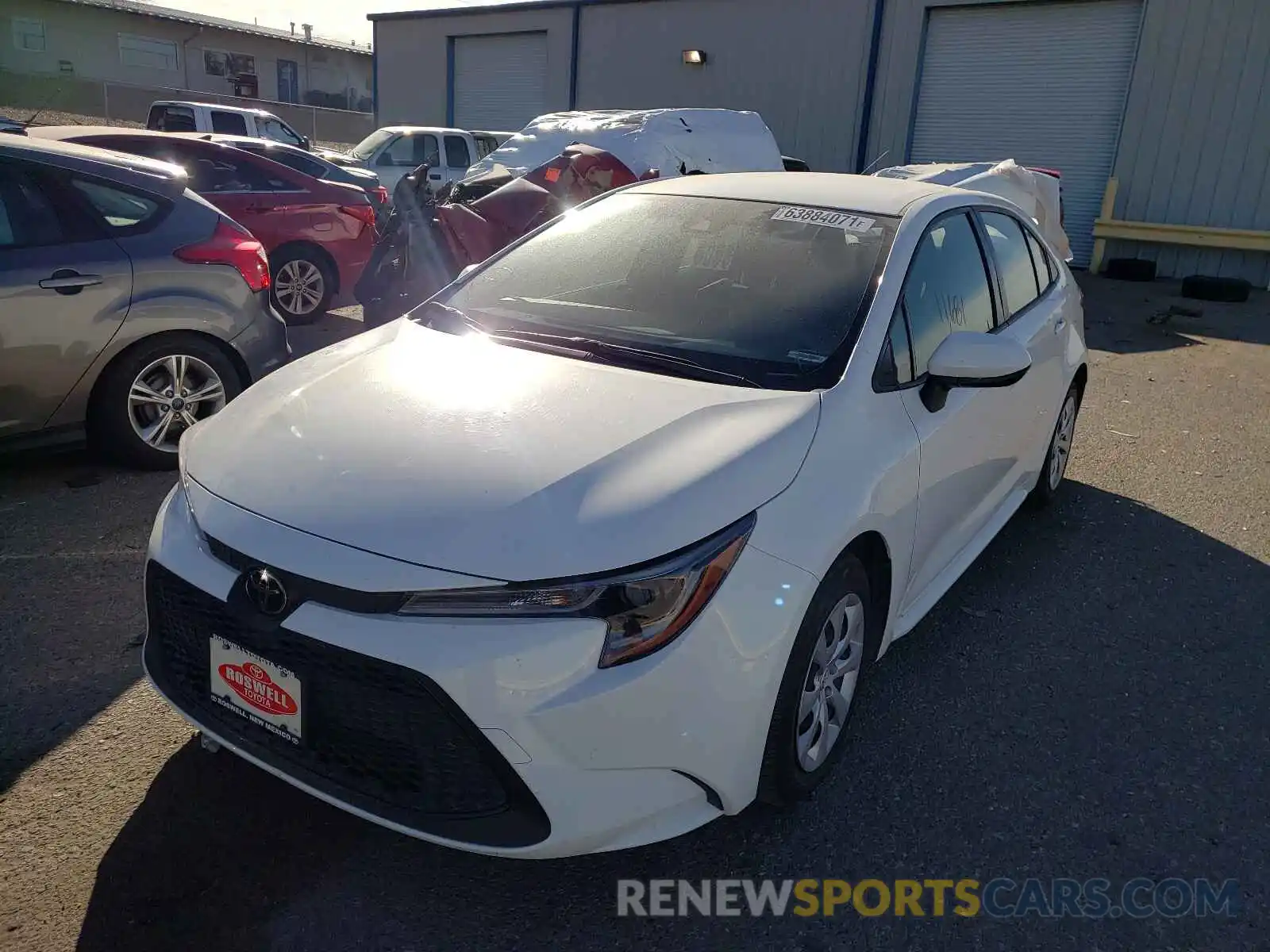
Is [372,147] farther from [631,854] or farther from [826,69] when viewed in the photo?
[631,854]

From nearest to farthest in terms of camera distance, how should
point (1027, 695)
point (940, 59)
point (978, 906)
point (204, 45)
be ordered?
1. point (978, 906)
2. point (1027, 695)
3. point (940, 59)
4. point (204, 45)

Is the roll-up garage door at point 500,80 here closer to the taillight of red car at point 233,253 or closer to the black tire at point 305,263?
the black tire at point 305,263

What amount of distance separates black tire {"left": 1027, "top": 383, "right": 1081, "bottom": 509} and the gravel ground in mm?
379

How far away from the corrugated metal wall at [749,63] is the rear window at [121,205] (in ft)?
48.7

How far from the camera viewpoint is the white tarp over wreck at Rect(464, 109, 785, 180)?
10.3 meters

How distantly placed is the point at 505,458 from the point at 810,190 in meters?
1.82

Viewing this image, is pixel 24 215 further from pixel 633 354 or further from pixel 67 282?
pixel 633 354

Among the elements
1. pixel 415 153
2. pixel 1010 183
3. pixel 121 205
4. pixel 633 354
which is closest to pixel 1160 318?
pixel 1010 183

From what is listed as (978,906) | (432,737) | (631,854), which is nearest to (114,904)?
(432,737)

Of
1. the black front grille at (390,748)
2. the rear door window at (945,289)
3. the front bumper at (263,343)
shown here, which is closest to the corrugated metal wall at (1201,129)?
the rear door window at (945,289)

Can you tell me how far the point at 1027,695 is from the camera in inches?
127

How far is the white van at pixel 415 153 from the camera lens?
14672mm

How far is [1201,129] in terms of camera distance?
14.2 meters

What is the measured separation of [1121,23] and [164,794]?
54.7 ft
